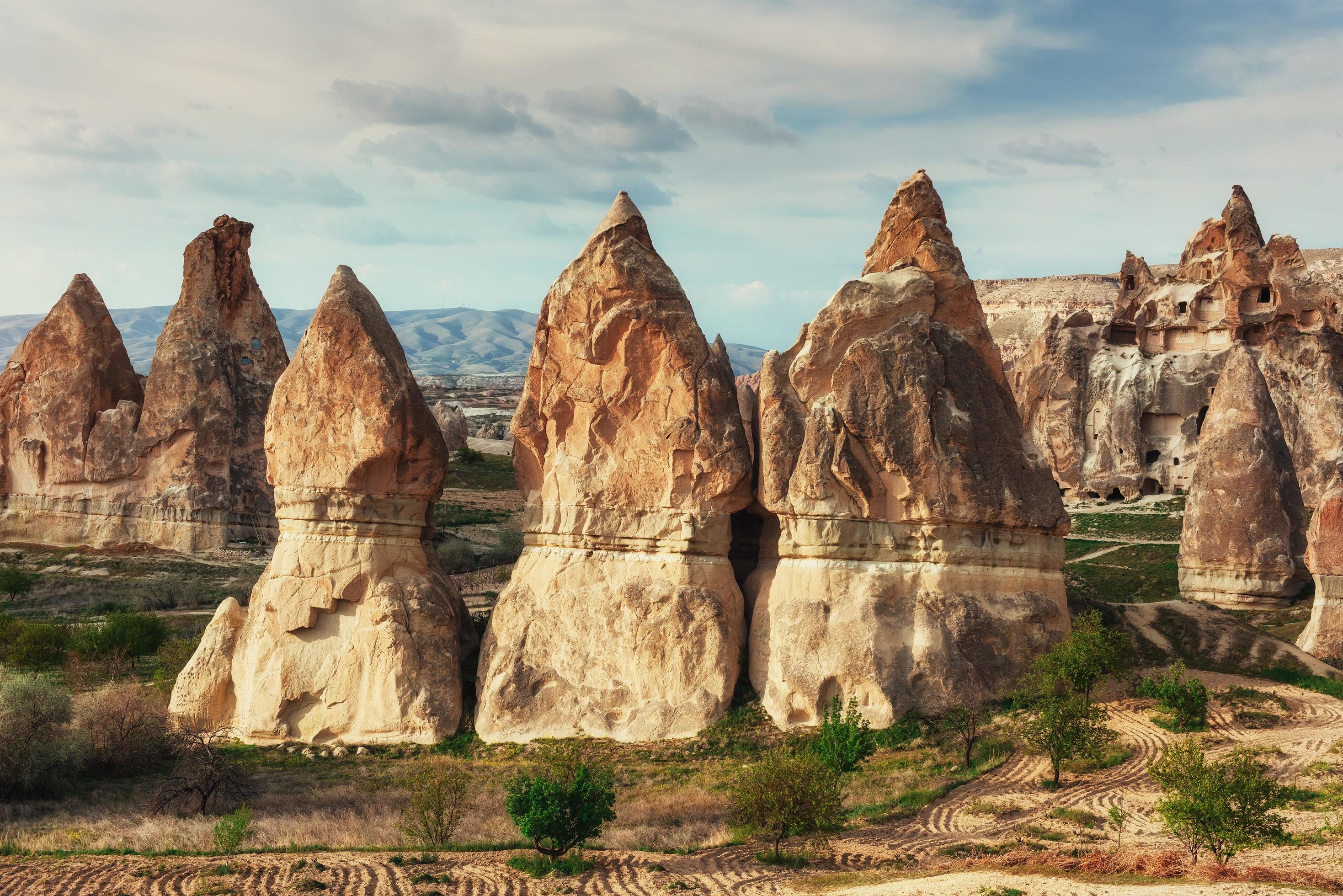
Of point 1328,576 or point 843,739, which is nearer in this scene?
point 843,739

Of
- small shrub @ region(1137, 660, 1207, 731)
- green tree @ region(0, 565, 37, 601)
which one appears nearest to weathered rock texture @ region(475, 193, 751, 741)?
small shrub @ region(1137, 660, 1207, 731)

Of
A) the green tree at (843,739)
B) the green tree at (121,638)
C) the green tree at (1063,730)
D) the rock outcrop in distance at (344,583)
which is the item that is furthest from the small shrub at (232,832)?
the green tree at (121,638)

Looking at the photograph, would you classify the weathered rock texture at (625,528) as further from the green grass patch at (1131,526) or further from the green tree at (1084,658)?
the green grass patch at (1131,526)

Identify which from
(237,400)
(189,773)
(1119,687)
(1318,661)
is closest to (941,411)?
(1119,687)

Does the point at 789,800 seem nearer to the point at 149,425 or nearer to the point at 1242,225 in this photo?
the point at 149,425

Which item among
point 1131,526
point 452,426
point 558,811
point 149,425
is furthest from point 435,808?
point 452,426

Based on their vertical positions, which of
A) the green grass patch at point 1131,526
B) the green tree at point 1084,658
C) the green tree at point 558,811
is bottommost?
the green tree at point 558,811
